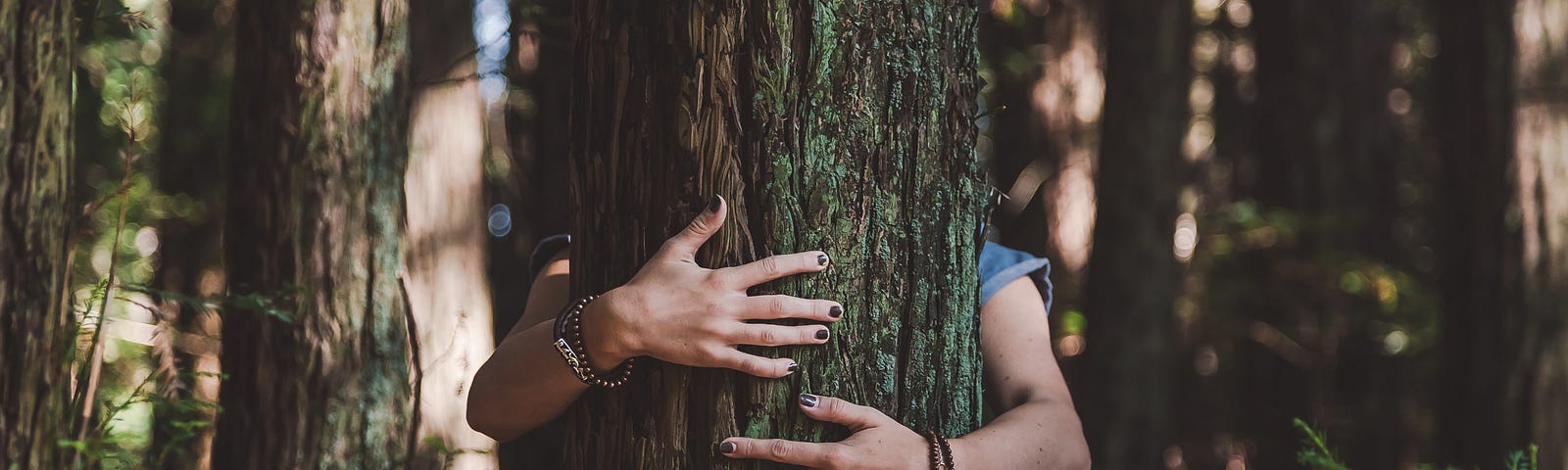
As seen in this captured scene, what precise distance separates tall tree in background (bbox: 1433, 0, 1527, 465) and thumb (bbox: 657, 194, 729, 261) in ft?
13.2

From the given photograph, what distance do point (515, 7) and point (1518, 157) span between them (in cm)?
421

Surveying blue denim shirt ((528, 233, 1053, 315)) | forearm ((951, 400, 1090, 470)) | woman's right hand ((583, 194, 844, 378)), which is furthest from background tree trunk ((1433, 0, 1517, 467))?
woman's right hand ((583, 194, 844, 378))

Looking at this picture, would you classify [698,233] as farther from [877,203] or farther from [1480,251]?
[1480,251]

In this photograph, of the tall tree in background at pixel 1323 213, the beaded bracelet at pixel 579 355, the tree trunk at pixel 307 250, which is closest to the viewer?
the beaded bracelet at pixel 579 355

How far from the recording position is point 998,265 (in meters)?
2.31

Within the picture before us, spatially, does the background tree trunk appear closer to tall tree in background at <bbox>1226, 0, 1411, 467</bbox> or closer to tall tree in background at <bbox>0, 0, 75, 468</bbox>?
tall tree in background at <bbox>1226, 0, 1411, 467</bbox>

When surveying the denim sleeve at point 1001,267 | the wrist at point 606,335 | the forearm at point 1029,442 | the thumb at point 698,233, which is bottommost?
the forearm at point 1029,442

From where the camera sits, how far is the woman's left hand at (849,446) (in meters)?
1.77

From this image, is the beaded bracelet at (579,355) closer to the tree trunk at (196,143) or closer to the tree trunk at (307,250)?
the tree trunk at (307,250)

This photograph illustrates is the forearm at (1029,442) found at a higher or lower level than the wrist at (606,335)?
lower

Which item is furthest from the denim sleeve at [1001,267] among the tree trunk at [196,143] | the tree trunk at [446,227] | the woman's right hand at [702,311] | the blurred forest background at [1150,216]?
the tree trunk at [196,143]

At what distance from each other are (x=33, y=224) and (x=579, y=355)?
1227 mm

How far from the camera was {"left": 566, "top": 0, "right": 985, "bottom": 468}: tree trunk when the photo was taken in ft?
A: 5.97

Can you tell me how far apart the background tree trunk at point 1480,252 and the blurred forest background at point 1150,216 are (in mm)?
12
